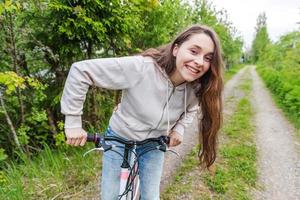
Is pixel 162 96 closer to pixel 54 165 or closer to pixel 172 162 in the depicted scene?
pixel 54 165

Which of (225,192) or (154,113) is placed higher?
(154,113)

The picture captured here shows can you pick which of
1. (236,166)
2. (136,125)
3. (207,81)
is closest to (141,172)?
(136,125)

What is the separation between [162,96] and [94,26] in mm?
2900

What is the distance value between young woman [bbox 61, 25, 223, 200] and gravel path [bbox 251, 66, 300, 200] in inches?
100

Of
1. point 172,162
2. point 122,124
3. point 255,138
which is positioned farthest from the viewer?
point 255,138

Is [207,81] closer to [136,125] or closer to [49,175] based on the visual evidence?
[136,125]

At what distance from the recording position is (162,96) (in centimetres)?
209

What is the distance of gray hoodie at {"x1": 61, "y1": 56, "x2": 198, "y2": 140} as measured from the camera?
72.2 inches

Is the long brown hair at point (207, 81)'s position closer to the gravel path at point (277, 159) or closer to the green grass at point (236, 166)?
the green grass at point (236, 166)

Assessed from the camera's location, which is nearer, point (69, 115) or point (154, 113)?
point (69, 115)

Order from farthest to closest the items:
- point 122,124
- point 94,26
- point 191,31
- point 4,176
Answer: point 94,26
point 4,176
point 122,124
point 191,31

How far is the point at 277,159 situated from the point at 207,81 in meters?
4.33

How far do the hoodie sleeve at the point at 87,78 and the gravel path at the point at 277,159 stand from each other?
3208 mm

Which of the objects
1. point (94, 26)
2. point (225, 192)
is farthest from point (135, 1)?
point (225, 192)
